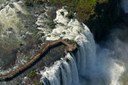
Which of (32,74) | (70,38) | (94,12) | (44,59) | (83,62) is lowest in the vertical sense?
(32,74)

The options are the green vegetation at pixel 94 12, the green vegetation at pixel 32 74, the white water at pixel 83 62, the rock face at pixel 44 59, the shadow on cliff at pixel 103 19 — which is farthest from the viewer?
the shadow on cliff at pixel 103 19

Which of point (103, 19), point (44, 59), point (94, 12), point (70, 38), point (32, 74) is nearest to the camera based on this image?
point (32, 74)

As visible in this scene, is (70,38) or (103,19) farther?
(103,19)

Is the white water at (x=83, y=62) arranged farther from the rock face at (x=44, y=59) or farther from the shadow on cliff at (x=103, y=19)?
the shadow on cliff at (x=103, y=19)

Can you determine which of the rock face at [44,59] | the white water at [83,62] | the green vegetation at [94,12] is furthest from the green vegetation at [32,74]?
the green vegetation at [94,12]

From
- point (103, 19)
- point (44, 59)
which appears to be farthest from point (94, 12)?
point (44, 59)

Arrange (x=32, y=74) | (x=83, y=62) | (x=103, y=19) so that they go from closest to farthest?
1. (x=32, y=74)
2. (x=83, y=62)
3. (x=103, y=19)

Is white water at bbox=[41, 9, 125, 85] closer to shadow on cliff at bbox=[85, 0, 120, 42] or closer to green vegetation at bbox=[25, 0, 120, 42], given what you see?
green vegetation at bbox=[25, 0, 120, 42]

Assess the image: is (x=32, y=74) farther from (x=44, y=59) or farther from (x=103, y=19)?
(x=103, y=19)

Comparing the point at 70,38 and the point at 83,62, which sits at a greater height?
the point at 70,38
